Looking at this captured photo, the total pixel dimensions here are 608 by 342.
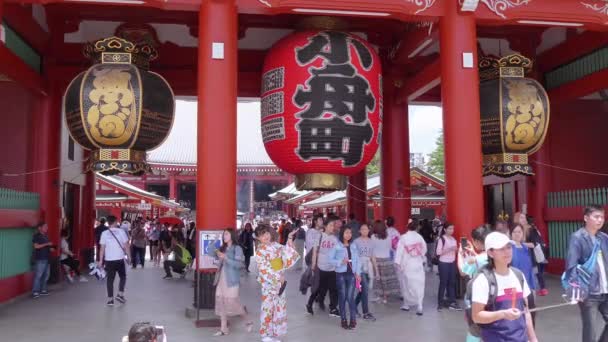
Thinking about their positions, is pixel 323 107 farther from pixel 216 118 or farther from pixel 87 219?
pixel 87 219

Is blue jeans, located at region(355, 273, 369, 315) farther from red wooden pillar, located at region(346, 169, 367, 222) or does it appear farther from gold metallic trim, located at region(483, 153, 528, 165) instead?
red wooden pillar, located at region(346, 169, 367, 222)

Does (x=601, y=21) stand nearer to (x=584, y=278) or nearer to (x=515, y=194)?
(x=515, y=194)

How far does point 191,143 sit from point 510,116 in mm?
28713

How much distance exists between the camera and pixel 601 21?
909 centimetres

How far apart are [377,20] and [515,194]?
221 inches

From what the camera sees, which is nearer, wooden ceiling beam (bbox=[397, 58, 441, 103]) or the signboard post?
the signboard post

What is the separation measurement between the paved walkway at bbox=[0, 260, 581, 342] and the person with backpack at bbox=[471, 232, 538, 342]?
341 cm

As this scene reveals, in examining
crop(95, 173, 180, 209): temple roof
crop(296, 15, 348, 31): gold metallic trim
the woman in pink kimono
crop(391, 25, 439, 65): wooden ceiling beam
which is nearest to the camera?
the woman in pink kimono

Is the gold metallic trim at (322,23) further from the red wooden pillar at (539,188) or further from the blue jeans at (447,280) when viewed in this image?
the red wooden pillar at (539,188)

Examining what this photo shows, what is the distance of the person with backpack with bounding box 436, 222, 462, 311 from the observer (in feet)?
26.5

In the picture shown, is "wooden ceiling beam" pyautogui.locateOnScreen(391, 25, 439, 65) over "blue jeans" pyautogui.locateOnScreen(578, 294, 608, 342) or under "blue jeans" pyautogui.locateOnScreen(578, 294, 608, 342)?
over

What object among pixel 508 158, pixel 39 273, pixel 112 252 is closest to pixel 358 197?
pixel 508 158

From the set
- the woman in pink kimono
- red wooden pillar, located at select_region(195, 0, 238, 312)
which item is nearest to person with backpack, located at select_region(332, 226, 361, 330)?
the woman in pink kimono

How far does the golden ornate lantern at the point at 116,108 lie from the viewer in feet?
27.3
